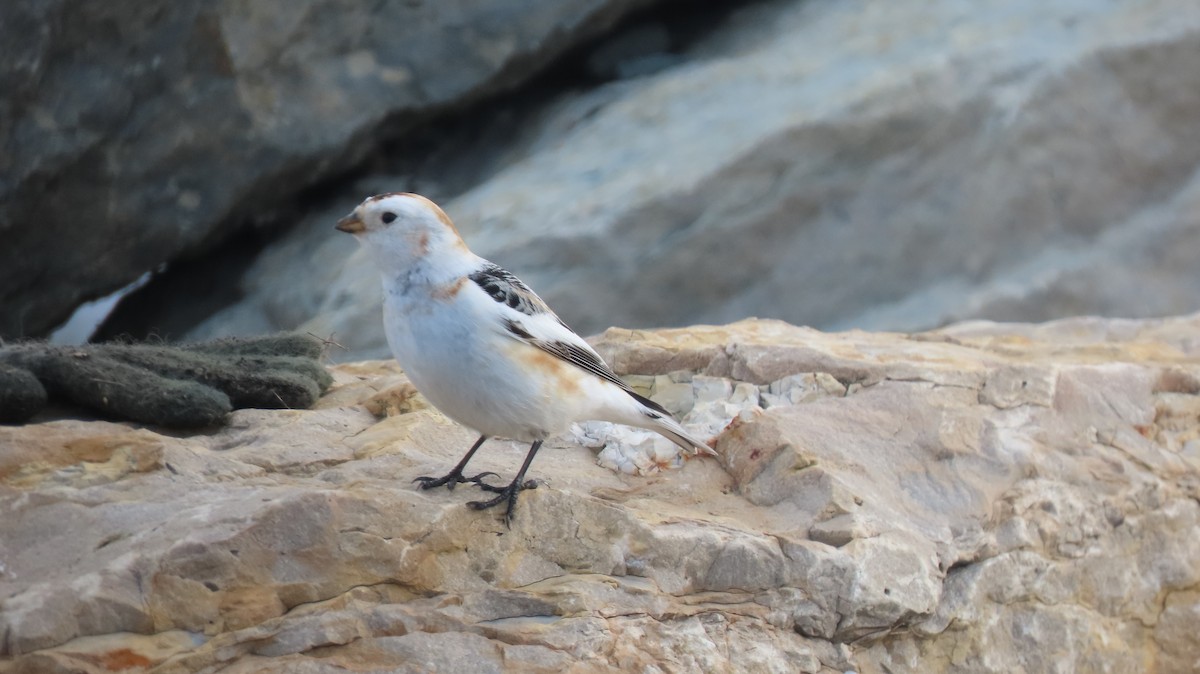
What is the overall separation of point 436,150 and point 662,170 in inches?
56.5

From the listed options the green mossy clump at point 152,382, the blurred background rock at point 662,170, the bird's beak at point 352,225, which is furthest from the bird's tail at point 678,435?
the blurred background rock at point 662,170

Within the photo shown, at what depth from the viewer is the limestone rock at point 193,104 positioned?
6.35 m

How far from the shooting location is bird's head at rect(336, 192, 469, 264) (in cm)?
353

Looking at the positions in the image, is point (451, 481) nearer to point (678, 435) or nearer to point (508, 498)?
point (508, 498)

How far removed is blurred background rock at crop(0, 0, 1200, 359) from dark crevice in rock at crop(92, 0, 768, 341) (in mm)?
18

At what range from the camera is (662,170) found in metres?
7.25

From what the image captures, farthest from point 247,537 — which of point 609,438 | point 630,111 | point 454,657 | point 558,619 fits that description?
point 630,111

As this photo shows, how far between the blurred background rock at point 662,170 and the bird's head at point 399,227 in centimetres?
337

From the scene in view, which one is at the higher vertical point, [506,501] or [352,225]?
[352,225]

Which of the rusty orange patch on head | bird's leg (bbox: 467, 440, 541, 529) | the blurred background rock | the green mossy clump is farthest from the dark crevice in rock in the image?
bird's leg (bbox: 467, 440, 541, 529)

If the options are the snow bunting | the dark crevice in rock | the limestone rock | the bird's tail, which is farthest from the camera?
the dark crevice in rock

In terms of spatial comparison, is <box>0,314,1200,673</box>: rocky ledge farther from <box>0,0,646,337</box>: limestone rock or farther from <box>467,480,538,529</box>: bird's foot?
<box>0,0,646,337</box>: limestone rock

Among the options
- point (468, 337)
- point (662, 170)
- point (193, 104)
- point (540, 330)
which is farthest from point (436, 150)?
point (468, 337)

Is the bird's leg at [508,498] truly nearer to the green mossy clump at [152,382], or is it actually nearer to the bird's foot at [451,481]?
the bird's foot at [451,481]
